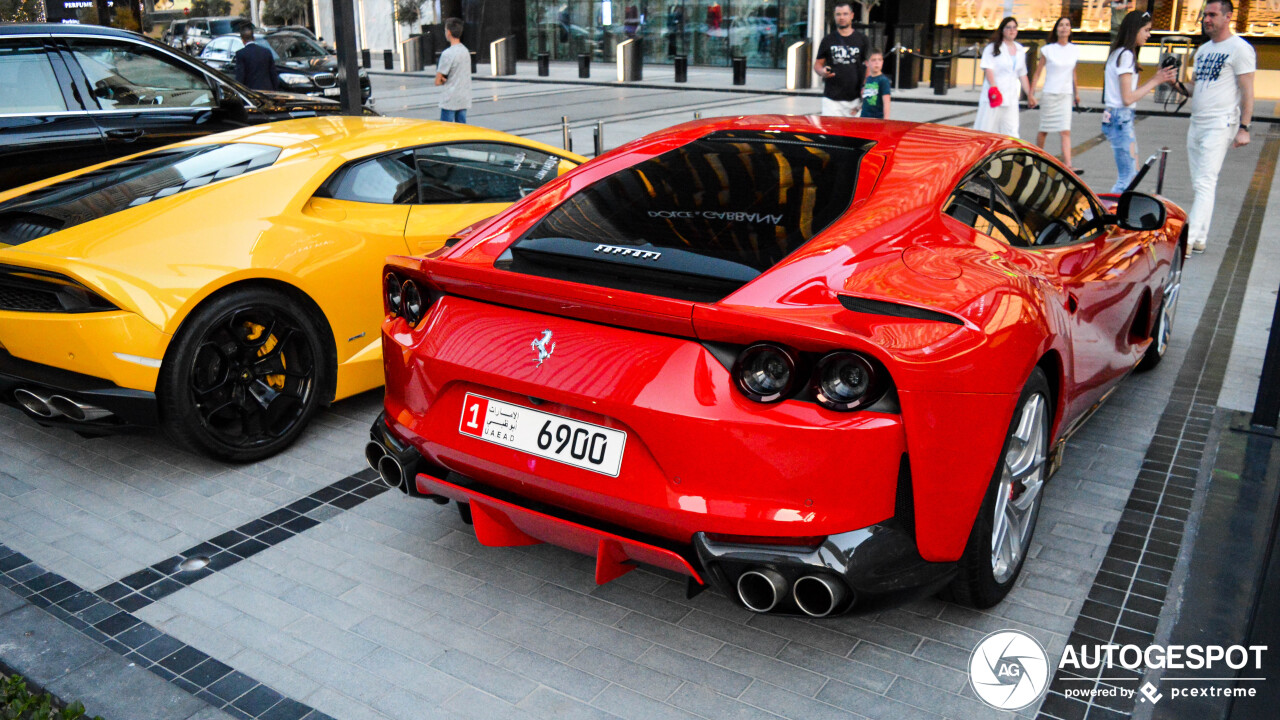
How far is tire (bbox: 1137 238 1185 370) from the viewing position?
5516mm

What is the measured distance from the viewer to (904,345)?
2648mm

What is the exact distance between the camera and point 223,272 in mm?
4289

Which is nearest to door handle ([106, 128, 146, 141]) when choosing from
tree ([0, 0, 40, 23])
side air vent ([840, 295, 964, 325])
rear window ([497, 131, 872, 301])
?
rear window ([497, 131, 872, 301])

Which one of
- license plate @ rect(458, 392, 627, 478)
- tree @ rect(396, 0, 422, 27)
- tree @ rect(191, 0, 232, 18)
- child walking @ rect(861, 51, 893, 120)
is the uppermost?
tree @ rect(191, 0, 232, 18)

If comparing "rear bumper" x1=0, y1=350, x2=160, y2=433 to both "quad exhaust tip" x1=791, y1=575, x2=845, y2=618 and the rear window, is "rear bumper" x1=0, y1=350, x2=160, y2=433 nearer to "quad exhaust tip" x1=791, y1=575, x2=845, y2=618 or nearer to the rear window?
the rear window

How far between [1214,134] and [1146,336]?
13.9 ft

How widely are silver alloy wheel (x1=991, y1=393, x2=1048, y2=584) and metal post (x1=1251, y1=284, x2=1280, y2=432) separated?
1823 mm

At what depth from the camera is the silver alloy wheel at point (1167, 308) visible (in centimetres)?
556

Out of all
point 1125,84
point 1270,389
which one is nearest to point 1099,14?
point 1125,84

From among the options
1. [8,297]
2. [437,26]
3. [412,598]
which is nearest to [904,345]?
[412,598]

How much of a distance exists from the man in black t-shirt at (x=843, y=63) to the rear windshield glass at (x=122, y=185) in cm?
697

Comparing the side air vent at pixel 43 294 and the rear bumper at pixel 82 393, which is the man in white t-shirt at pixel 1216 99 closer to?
the rear bumper at pixel 82 393

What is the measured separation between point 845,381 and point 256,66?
38.9 feet

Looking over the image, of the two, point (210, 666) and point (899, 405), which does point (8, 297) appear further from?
point (899, 405)
